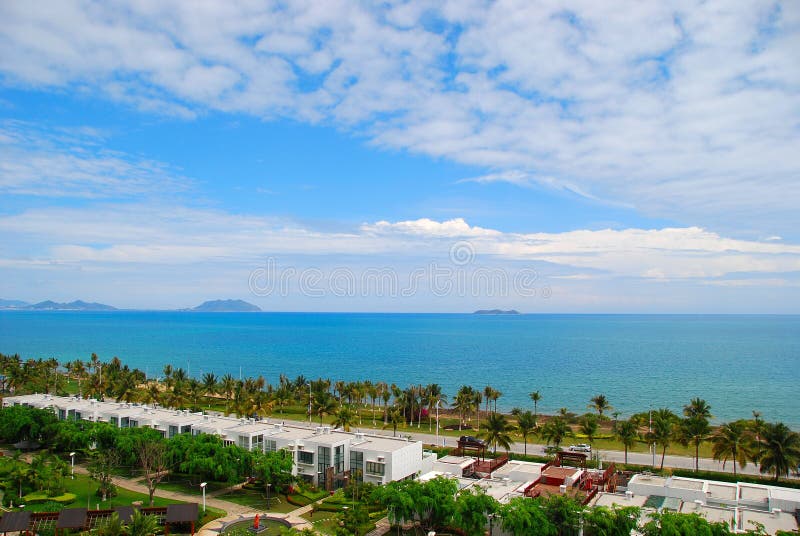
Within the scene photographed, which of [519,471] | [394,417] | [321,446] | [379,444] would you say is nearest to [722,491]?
[519,471]

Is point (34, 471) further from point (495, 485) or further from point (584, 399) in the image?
point (584, 399)

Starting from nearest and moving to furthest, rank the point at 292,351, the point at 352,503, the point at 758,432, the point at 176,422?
1. the point at 352,503
2. the point at 758,432
3. the point at 176,422
4. the point at 292,351

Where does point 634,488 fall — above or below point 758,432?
below

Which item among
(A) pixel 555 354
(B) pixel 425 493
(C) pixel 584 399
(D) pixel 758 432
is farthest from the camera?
(A) pixel 555 354

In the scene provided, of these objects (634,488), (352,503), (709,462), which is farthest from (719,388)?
(352,503)

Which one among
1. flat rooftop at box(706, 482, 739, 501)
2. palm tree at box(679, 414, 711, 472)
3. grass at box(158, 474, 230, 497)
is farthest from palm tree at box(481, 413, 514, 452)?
grass at box(158, 474, 230, 497)

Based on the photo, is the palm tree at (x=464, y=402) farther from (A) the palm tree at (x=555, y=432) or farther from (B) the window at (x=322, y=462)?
(B) the window at (x=322, y=462)

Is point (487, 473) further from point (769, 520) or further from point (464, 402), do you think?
point (464, 402)
